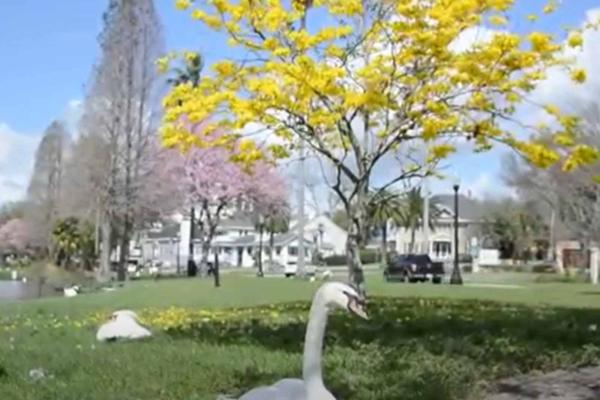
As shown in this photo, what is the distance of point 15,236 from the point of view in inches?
3410

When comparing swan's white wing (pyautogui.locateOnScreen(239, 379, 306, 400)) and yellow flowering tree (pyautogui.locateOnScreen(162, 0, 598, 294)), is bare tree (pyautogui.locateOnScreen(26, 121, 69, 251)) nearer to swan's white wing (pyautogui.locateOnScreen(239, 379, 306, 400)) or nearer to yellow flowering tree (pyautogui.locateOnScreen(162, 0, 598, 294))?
yellow flowering tree (pyautogui.locateOnScreen(162, 0, 598, 294))

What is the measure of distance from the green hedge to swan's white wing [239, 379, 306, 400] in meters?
70.4

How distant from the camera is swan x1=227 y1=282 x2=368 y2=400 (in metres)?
5.18

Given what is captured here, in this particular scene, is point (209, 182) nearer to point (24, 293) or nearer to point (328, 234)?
point (24, 293)

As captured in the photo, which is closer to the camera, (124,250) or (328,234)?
(124,250)

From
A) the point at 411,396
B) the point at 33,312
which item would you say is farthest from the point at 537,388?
the point at 33,312

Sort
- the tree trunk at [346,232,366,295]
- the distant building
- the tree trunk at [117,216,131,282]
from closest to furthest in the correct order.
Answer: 1. the tree trunk at [346,232,366,295]
2. the tree trunk at [117,216,131,282]
3. the distant building

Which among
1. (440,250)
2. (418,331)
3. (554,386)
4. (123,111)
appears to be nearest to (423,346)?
(418,331)

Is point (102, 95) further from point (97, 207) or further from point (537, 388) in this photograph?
point (537, 388)

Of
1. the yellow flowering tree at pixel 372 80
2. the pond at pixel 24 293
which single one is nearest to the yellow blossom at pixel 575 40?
the yellow flowering tree at pixel 372 80

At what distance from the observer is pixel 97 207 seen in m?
54.5

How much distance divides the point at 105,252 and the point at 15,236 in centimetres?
3871

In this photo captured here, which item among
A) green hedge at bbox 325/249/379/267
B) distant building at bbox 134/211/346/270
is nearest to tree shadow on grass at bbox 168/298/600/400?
green hedge at bbox 325/249/379/267

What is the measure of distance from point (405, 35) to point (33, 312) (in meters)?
7.84
